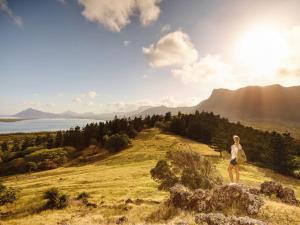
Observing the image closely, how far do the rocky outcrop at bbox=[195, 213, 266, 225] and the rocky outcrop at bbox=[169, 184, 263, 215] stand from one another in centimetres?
201

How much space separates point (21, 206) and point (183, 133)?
89505 millimetres

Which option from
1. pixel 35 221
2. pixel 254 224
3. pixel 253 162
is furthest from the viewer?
pixel 253 162

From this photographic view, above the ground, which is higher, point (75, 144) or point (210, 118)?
point (210, 118)

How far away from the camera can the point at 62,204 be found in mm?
30344

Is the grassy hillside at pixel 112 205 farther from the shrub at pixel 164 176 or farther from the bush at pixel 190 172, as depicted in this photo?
the bush at pixel 190 172

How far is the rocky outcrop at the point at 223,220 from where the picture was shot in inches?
554

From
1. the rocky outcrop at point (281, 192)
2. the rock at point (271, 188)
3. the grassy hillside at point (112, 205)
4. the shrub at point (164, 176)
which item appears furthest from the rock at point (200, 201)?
the shrub at point (164, 176)

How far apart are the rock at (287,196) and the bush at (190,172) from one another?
818cm

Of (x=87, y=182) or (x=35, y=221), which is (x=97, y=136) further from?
(x=35, y=221)

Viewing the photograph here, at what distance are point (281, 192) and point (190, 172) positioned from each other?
1097cm

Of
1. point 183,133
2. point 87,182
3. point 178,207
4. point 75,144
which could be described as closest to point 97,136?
point 75,144

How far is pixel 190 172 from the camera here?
3020cm

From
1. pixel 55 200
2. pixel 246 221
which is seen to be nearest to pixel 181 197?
pixel 246 221

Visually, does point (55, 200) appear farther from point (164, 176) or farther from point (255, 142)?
point (255, 142)
